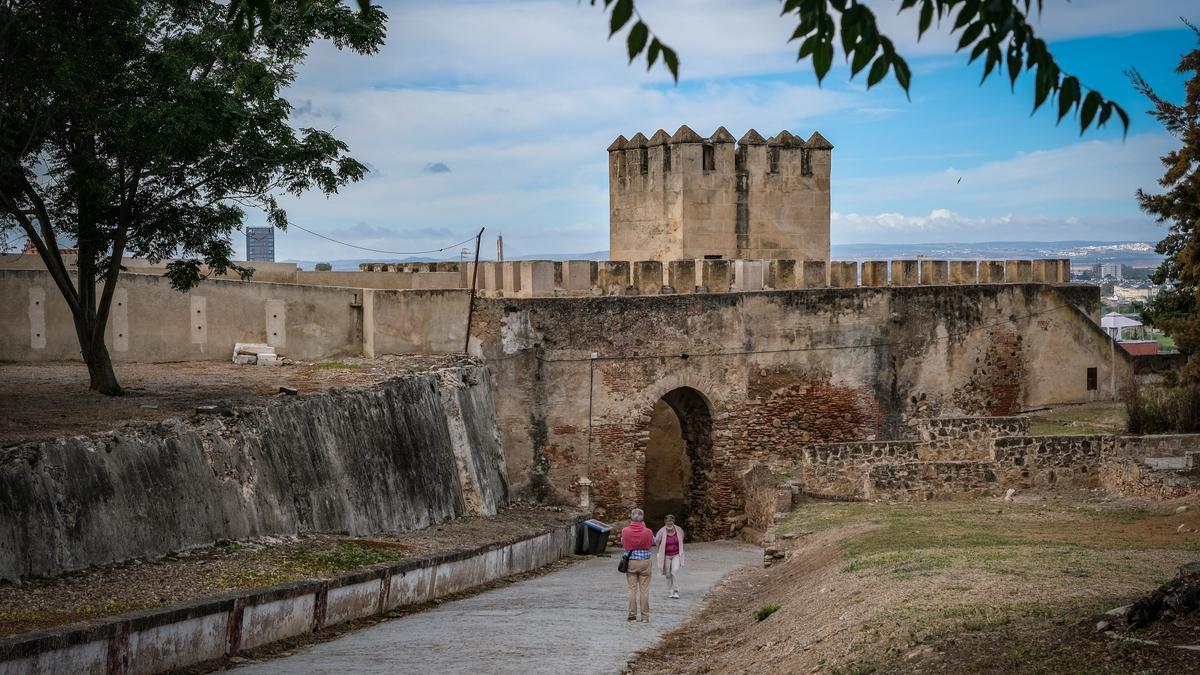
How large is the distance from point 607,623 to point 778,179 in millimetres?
16196

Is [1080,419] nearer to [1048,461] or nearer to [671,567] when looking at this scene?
[1048,461]

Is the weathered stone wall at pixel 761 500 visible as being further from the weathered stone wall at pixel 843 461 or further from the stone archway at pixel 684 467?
the stone archway at pixel 684 467

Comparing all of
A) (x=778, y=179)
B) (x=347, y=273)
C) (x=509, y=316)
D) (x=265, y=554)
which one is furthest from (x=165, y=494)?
(x=778, y=179)

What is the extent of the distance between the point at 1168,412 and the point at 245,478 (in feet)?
45.1

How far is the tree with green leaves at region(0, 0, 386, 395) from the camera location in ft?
42.8

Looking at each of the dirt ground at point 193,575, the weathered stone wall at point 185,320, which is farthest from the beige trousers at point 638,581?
the weathered stone wall at point 185,320

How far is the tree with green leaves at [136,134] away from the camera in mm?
13055

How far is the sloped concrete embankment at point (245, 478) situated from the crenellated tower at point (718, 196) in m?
8.44

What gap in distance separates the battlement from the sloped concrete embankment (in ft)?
13.3

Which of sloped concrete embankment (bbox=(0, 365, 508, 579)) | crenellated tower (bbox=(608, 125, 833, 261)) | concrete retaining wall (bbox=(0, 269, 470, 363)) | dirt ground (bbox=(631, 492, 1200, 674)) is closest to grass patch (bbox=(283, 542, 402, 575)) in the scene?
sloped concrete embankment (bbox=(0, 365, 508, 579))

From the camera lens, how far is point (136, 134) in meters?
13.7

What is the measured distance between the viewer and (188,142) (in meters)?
13.9

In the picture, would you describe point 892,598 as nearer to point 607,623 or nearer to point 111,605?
point 607,623

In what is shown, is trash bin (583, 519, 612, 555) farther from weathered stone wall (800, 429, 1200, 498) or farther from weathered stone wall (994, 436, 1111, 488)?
weathered stone wall (994, 436, 1111, 488)
